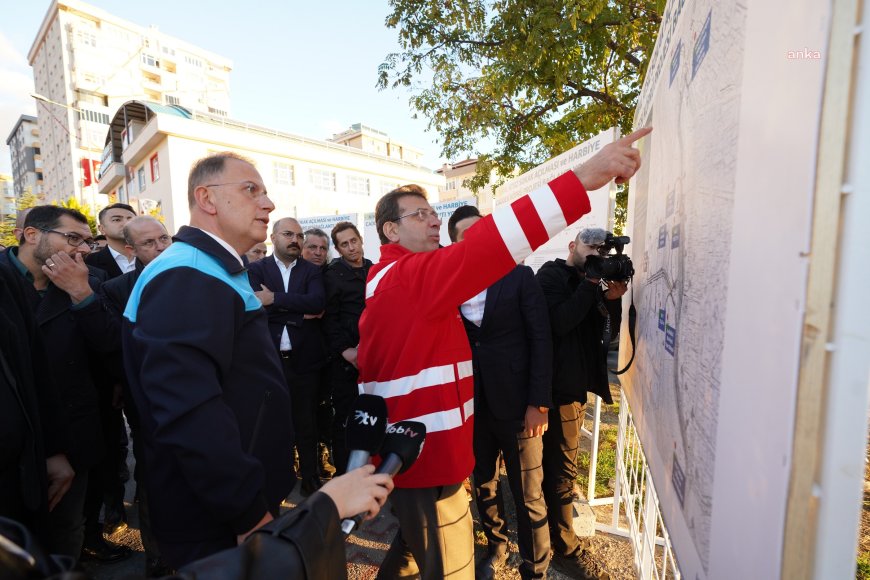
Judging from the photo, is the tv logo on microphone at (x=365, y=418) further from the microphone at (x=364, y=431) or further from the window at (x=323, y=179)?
the window at (x=323, y=179)

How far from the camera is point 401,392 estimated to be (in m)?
1.99

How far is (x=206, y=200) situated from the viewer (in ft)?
5.87

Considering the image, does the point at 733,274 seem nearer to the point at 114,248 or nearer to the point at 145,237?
the point at 145,237

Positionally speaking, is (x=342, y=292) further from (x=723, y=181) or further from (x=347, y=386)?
(x=723, y=181)

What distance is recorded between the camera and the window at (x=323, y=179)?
30.6 meters

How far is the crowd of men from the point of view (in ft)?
4.74

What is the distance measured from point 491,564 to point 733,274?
8.96 ft

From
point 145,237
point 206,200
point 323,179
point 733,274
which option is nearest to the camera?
point 733,274

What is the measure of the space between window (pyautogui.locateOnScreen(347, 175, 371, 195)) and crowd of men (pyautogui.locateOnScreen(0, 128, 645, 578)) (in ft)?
101

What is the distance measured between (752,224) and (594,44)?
4.77 meters

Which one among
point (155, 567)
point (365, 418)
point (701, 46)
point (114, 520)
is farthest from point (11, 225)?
point (701, 46)

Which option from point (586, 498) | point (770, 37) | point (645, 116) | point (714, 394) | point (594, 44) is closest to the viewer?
point (770, 37)

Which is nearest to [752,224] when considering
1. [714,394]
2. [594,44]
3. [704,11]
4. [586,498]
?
[714,394]

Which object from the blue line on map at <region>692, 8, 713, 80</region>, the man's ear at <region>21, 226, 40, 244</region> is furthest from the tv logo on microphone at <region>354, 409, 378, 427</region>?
the man's ear at <region>21, 226, 40, 244</region>
